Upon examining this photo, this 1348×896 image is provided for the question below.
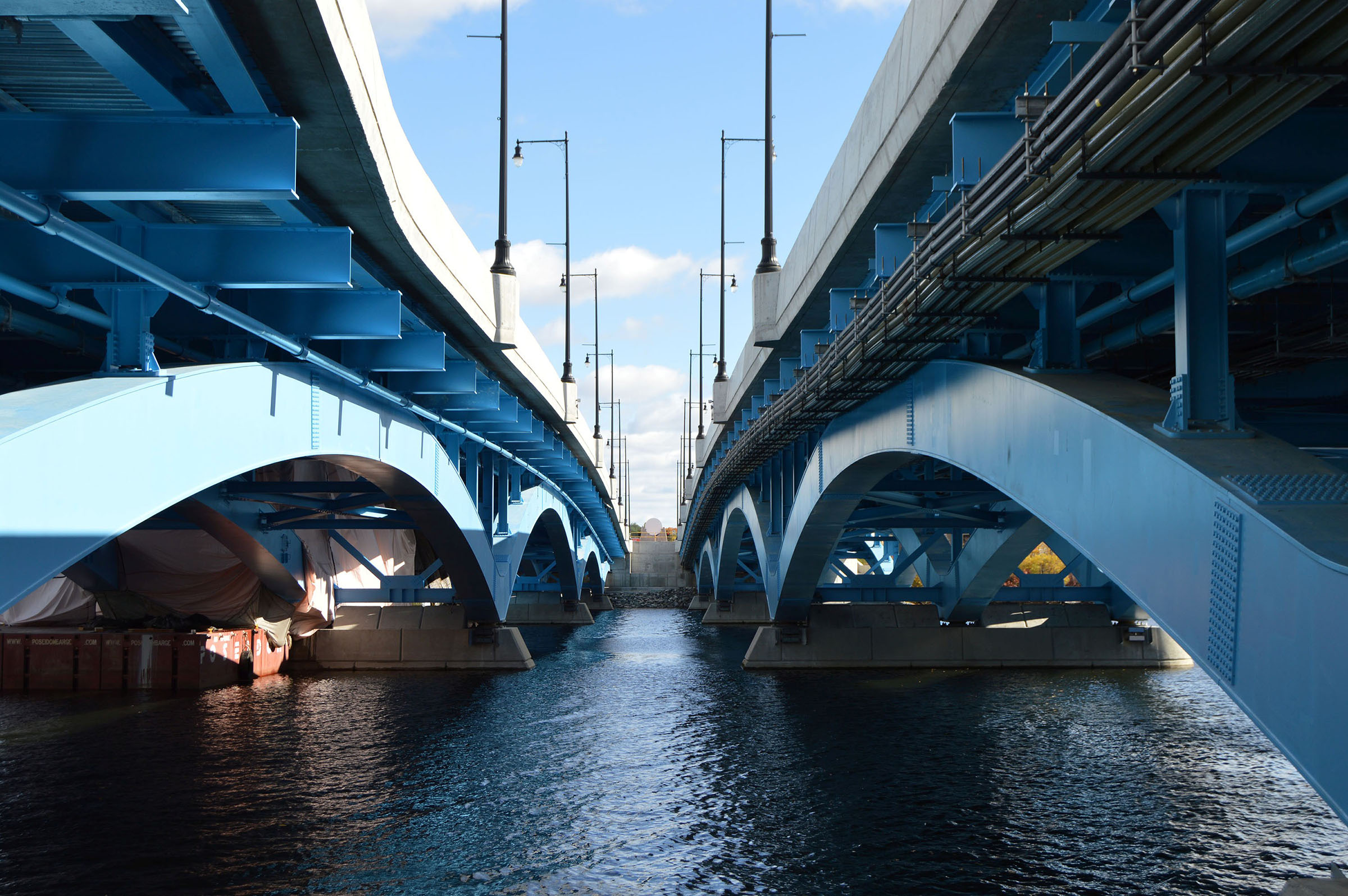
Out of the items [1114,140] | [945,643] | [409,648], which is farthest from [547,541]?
[1114,140]

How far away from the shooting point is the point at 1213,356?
7.98m

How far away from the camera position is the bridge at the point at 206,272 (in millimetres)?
8117

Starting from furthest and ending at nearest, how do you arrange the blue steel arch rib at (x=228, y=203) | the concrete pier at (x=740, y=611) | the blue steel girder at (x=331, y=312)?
the concrete pier at (x=740, y=611)
the blue steel girder at (x=331, y=312)
the blue steel arch rib at (x=228, y=203)

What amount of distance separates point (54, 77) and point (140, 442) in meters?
3.26

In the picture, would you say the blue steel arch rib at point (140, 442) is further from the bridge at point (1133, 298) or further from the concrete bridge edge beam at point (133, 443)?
the bridge at point (1133, 298)

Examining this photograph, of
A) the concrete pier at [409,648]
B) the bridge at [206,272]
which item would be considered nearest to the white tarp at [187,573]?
the concrete pier at [409,648]

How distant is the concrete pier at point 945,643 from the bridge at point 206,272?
16503 mm

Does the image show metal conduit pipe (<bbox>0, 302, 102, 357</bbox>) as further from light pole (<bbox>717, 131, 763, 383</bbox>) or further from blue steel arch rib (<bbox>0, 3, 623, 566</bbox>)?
light pole (<bbox>717, 131, 763, 383</bbox>)

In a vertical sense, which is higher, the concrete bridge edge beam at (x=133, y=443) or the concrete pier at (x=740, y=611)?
the concrete bridge edge beam at (x=133, y=443)

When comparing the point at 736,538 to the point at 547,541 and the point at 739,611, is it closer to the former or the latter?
the point at 739,611

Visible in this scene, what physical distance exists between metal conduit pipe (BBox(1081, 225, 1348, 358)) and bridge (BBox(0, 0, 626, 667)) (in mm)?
7642

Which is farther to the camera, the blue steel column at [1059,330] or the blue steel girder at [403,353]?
the blue steel girder at [403,353]

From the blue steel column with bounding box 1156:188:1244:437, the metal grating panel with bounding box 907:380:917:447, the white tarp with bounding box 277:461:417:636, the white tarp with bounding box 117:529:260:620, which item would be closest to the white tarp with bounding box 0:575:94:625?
the white tarp with bounding box 117:529:260:620

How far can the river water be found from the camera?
1462 cm
